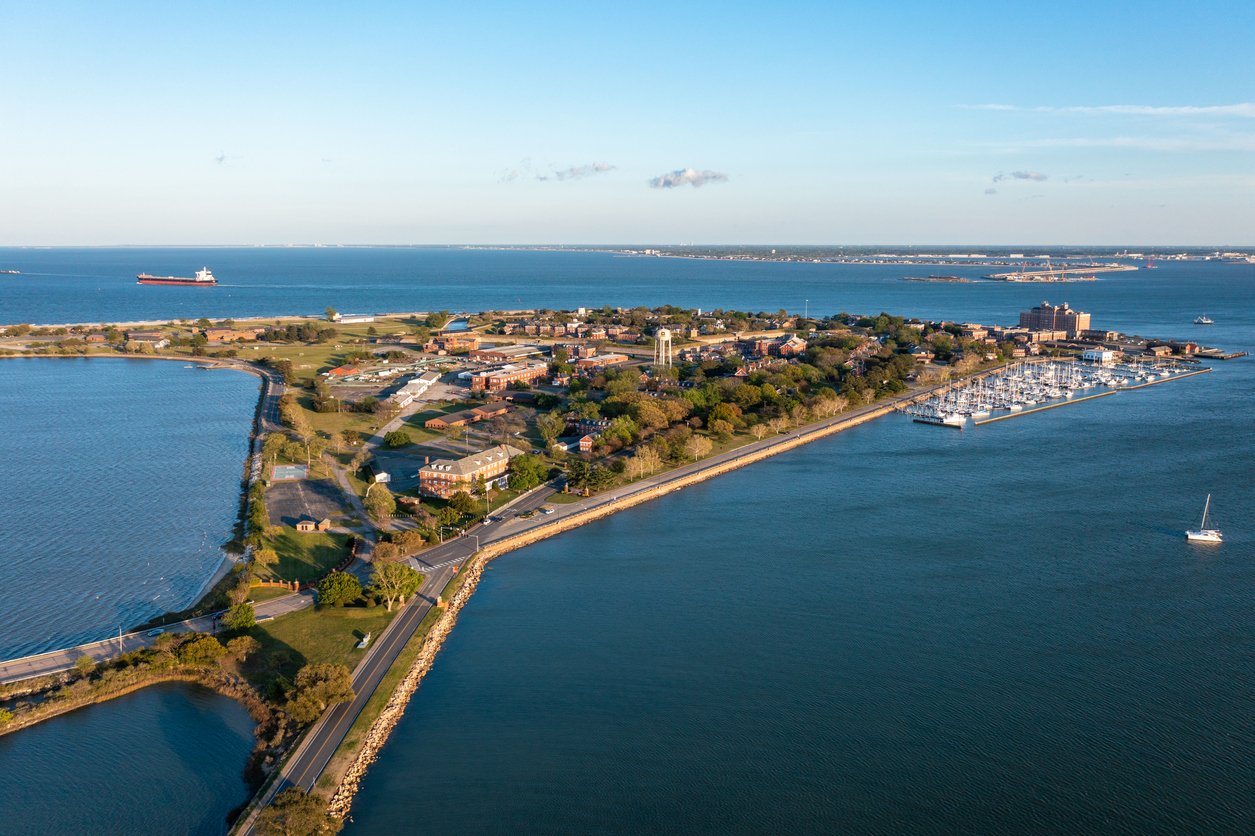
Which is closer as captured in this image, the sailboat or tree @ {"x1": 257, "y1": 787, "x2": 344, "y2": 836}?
tree @ {"x1": 257, "y1": 787, "x2": 344, "y2": 836}

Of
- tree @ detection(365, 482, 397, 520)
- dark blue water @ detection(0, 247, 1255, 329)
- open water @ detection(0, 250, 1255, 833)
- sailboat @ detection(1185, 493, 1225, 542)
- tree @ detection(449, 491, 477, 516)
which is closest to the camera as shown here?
open water @ detection(0, 250, 1255, 833)

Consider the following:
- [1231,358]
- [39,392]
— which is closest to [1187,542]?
[1231,358]

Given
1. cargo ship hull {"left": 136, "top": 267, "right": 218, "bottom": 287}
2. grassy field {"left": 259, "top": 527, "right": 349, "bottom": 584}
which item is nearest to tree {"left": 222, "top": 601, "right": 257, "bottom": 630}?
grassy field {"left": 259, "top": 527, "right": 349, "bottom": 584}

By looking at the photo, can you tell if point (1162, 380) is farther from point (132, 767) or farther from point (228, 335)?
point (228, 335)

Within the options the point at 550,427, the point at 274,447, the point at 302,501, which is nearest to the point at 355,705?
the point at 302,501

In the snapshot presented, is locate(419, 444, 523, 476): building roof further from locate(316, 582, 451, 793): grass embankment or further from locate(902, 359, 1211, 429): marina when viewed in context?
locate(902, 359, 1211, 429): marina

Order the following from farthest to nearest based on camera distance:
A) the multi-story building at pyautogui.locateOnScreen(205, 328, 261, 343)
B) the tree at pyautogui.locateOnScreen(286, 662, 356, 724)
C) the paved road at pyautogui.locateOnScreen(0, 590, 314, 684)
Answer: the multi-story building at pyautogui.locateOnScreen(205, 328, 261, 343), the paved road at pyautogui.locateOnScreen(0, 590, 314, 684), the tree at pyautogui.locateOnScreen(286, 662, 356, 724)

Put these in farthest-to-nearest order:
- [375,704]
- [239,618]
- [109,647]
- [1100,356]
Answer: [1100,356]
[239,618]
[109,647]
[375,704]
